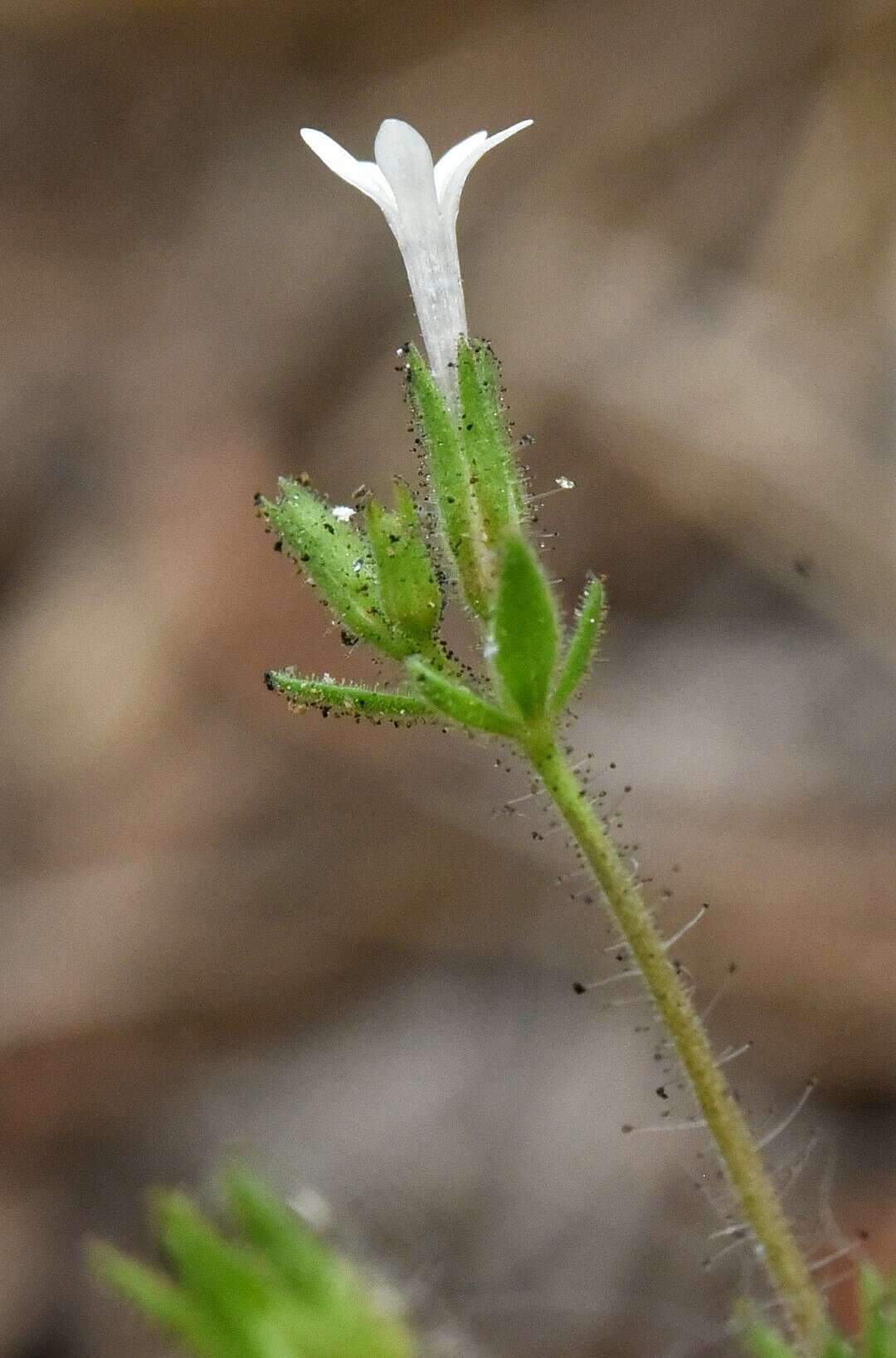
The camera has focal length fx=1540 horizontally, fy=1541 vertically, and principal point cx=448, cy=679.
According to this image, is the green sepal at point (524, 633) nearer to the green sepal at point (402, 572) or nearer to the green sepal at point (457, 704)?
the green sepal at point (457, 704)

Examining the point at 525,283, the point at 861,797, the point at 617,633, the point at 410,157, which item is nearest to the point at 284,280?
the point at 525,283

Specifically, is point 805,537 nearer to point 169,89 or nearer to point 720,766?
point 720,766

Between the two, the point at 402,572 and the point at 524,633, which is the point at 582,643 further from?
the point at 402,572

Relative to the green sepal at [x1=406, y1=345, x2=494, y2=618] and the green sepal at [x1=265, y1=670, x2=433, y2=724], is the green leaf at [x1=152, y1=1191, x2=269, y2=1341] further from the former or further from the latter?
the green sepal at [x1=406, y1=345, x2=494, y2=618]

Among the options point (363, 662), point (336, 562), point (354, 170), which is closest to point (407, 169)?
point (354, 170)

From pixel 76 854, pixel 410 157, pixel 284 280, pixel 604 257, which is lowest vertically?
pixel 410 157

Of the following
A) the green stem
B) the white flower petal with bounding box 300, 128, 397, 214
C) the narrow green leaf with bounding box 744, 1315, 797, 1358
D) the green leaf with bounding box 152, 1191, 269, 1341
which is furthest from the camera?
the green leaf with bounding box 152, 1191, 269, 1341

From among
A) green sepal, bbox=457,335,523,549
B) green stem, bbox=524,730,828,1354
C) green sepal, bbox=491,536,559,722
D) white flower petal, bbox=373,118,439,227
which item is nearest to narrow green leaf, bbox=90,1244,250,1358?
green stem, bbox=524,730,828,1354
